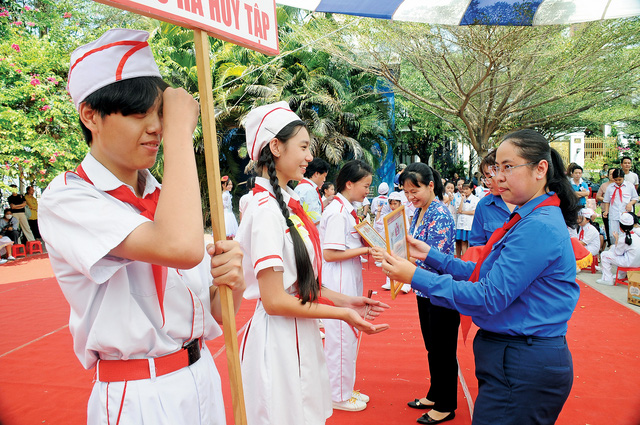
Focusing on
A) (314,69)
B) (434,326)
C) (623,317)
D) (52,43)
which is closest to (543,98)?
(314,69)

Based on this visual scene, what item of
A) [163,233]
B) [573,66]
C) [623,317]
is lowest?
[623,317]

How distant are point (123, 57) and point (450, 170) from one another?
23354mm

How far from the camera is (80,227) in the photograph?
3.41ft

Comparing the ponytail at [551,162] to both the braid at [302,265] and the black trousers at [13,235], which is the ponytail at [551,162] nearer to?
the braid at [302,265]

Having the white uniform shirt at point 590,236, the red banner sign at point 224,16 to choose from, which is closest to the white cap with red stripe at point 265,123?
the red banner sign at point 224,16

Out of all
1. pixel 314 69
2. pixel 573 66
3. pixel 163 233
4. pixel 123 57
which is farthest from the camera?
pixel 314 69

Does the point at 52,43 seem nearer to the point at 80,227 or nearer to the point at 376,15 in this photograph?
the point at 376,15

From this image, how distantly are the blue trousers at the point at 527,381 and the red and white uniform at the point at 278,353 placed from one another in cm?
76

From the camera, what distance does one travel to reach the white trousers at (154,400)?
1.18 m

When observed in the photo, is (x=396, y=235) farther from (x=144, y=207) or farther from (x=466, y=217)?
(x=466, y=217)

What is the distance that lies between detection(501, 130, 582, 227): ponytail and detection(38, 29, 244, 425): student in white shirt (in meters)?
1.39

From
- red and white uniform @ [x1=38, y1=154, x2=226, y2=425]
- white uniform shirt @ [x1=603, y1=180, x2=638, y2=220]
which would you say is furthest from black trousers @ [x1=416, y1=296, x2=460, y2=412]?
white uniform shirt @ [x1=603, y1=180, x2=638, y2=220]

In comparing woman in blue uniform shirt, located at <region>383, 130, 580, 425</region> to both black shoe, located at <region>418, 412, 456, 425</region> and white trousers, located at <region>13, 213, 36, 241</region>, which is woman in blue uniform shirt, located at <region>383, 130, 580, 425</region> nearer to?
black shoe, located at <region>418, 412, 456, 425</region>

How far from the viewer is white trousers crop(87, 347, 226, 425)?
1.18m
